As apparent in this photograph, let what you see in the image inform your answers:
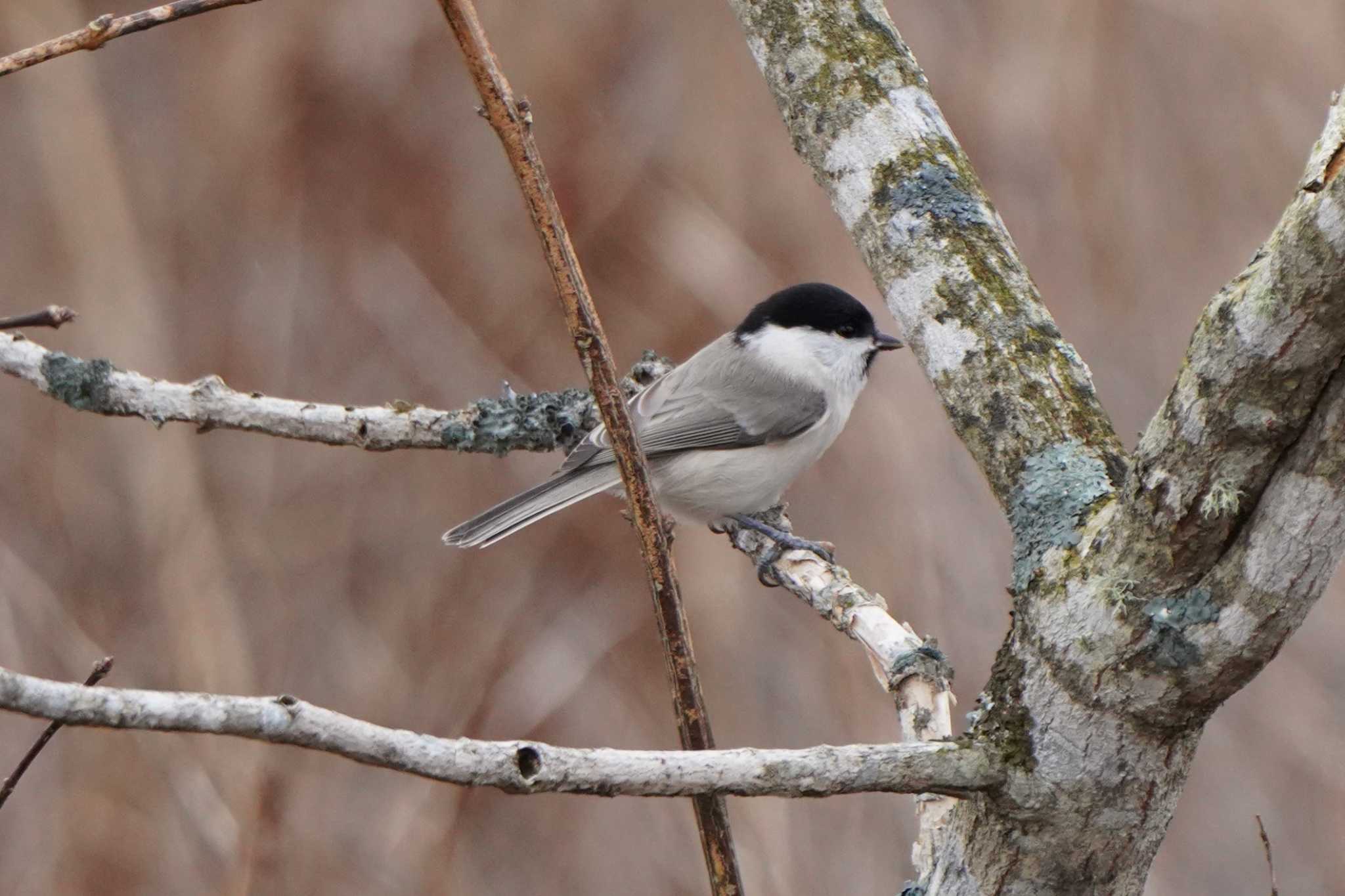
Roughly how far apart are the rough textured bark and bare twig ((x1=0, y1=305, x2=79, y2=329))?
3.65ft

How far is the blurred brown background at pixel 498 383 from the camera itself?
14.1 ft

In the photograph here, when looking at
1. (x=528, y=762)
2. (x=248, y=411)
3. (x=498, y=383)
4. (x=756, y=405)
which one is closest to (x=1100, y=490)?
(x=528, y=762)

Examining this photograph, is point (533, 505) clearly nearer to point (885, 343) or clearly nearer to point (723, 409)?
point (723, 409)

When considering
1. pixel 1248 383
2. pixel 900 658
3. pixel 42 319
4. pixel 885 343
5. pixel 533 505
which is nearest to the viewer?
pixel 1248 383

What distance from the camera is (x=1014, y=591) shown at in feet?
4.59

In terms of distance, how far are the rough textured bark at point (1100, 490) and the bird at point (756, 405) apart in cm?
176

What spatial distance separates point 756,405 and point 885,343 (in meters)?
0.48

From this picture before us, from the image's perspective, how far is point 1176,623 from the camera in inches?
46.1

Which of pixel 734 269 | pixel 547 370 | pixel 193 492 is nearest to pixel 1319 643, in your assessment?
pixel 734 269

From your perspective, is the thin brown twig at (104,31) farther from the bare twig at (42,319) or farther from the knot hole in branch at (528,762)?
the knot hole in branch at (528,762)

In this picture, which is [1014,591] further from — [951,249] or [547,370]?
[547,370]

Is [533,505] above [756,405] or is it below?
below

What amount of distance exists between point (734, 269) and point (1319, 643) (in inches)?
104

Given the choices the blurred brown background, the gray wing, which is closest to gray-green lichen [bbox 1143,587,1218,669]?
the gray wing
